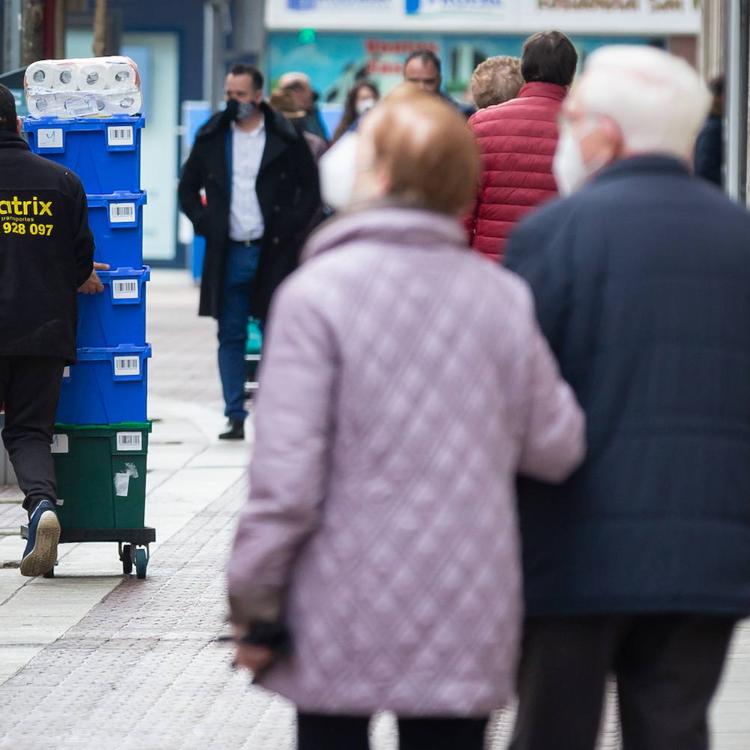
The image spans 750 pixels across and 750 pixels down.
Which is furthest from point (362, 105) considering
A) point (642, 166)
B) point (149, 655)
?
point (642, 166)

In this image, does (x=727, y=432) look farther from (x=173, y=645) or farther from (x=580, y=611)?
(x=173, y=645)

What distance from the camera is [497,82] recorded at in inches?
304

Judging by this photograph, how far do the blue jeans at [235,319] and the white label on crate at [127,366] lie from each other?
3.88m

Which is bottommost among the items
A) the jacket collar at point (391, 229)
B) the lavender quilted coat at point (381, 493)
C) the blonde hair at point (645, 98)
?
the lavender quilted coat at point (381, 493)

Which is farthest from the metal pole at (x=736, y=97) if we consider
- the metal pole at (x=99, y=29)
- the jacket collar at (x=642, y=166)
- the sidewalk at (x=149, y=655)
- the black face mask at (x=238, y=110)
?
the jacket collar at (x=642, y=166)

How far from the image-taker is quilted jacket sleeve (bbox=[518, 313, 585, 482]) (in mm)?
3447

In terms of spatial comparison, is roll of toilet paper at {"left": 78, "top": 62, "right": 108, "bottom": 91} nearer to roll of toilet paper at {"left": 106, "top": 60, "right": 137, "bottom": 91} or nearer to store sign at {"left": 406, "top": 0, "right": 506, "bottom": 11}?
roll of toilet paper at {"left": 106, "top": 60, "right": 137, "bottom": 91}

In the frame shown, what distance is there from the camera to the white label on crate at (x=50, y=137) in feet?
25.1

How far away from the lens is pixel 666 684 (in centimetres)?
373

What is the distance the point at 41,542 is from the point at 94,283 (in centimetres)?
94

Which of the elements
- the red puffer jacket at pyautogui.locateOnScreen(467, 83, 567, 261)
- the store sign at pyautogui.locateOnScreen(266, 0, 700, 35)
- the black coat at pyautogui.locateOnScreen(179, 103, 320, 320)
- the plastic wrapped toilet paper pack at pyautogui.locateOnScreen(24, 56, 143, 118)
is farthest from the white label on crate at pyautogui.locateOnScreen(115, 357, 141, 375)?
the store sign at pyautogui.locateOnScreen(266, 0, 700, 35)

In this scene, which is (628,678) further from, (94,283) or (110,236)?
(110,236)

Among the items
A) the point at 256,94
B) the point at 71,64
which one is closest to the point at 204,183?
the point at 256,94

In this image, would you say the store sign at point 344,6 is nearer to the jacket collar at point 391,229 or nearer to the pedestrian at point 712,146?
the pedestrian at point 712,146
